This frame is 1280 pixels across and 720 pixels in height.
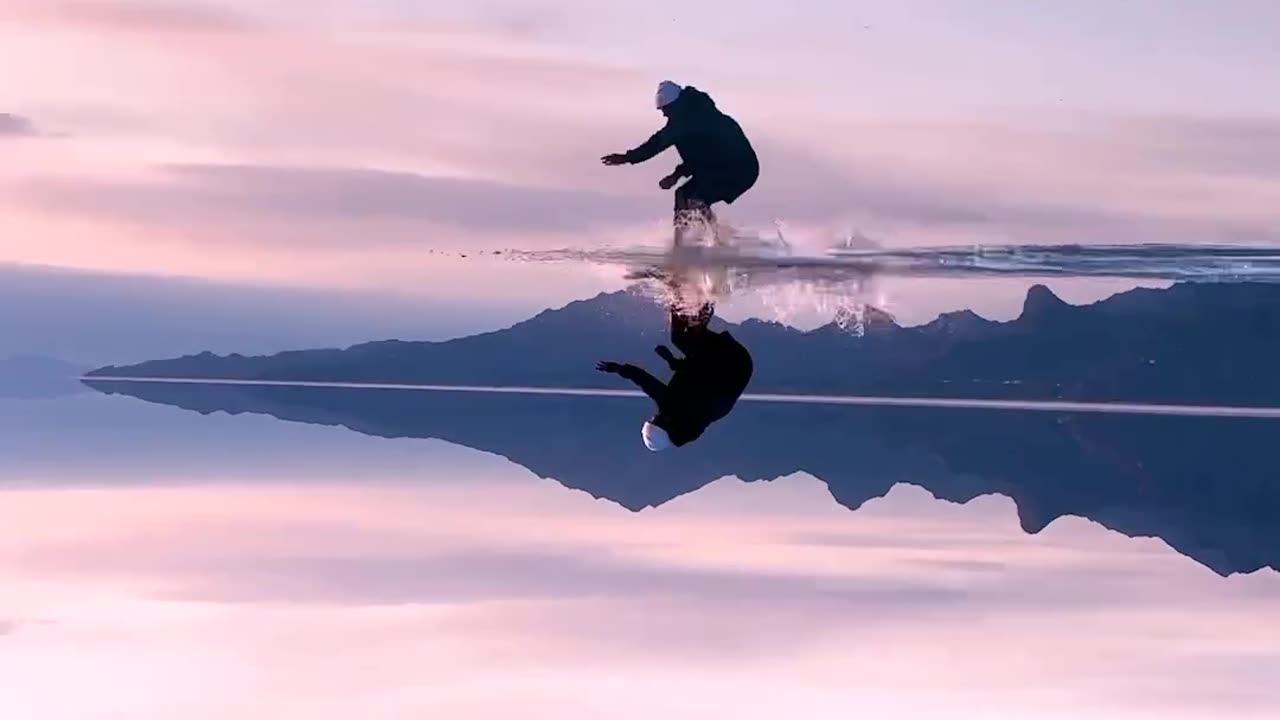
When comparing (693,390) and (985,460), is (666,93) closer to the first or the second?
(693,390)

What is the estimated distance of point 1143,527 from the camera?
10106cm

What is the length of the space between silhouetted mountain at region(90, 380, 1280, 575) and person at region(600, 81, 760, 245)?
2257 inches

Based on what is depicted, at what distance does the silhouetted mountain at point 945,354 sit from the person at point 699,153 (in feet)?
2.04

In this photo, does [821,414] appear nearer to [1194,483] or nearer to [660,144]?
[1194,483]

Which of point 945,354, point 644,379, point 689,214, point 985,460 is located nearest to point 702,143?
point 689,214

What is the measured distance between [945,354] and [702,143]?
5952 centimetres

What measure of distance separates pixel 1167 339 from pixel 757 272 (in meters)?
96.2

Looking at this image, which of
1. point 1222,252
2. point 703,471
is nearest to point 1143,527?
point 703,471

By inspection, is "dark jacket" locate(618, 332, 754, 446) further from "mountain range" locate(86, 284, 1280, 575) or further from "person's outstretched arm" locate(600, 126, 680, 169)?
"mountain range" locate(86, 284, 1280, 575)

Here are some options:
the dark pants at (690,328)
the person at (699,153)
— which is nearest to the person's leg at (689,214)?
the person at (699,153)

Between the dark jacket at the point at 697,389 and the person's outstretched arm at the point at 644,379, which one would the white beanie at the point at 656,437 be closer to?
the dark jacket at the point at 697,389

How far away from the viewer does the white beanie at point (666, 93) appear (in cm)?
679

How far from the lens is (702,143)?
22.7ft

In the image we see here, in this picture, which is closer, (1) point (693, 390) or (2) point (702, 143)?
(1) point (693, 390)
